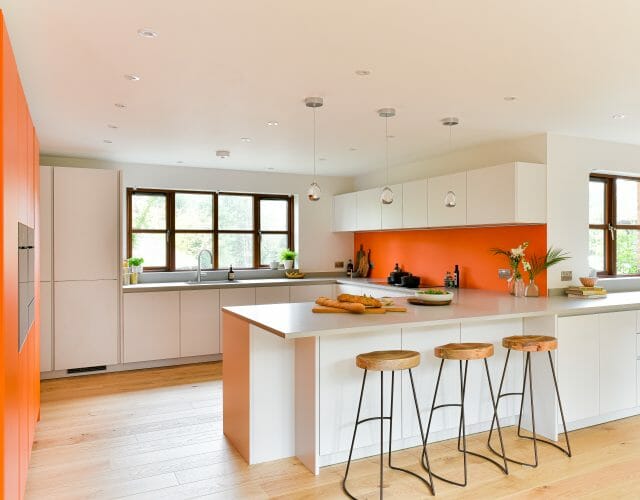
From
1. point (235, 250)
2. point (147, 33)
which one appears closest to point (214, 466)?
point (147, 33)

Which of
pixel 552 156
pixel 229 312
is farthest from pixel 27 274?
pixel 552 156

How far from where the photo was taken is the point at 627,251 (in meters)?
5.52

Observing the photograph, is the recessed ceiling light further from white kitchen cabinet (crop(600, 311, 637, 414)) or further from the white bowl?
white kitchen cabinet (crop(600, 311, 637, 414))

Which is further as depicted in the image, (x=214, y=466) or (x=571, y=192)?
(x=571, y=192)

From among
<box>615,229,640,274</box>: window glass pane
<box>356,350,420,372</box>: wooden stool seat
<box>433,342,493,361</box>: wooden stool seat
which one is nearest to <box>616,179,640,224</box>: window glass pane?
<box>615,229,640,274</box>: window glass pane

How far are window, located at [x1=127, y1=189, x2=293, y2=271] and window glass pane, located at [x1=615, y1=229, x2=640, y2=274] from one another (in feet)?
13.4

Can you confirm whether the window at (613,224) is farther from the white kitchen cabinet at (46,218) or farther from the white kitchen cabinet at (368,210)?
the white kitchen cabinet at (46,218)

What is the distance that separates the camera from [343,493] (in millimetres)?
2736

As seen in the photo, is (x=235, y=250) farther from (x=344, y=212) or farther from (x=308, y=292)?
(x=344, y=212)

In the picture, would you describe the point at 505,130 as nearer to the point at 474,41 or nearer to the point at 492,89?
the point at 492,89

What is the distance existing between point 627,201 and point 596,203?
492 millimetres

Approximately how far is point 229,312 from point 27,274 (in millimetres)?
1309

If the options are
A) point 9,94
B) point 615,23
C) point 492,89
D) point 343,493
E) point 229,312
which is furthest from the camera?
point 229,312

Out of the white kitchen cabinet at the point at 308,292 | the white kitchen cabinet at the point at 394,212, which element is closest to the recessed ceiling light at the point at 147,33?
the white kitchen cabinet at the point at 394,212
